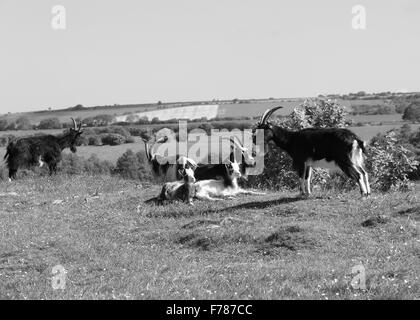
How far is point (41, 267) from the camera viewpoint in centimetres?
1191

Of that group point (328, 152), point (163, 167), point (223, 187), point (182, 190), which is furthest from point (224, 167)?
point (163, 167)

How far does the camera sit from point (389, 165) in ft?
112

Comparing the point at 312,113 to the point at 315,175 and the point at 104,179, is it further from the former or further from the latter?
the point at 104,179

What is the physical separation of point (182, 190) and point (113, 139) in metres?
48.6

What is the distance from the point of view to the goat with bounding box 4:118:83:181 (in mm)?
27281

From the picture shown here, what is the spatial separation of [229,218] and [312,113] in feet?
75.4

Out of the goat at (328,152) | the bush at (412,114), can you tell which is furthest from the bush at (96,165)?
the bush at (412,114)

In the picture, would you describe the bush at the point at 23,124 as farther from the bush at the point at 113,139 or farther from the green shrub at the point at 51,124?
the bush at the point at 113,139

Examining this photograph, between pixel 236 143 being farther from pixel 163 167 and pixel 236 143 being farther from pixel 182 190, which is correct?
pixel 163 167

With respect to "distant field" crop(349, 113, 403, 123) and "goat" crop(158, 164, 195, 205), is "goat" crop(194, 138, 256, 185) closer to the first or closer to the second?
"goat" crop(158, 164, 195, 205)

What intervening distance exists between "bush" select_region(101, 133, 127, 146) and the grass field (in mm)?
45935

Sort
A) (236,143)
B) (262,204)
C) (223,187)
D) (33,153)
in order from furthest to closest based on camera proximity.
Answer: (33,153) < (236,143) < (223,187) < (262,204)
